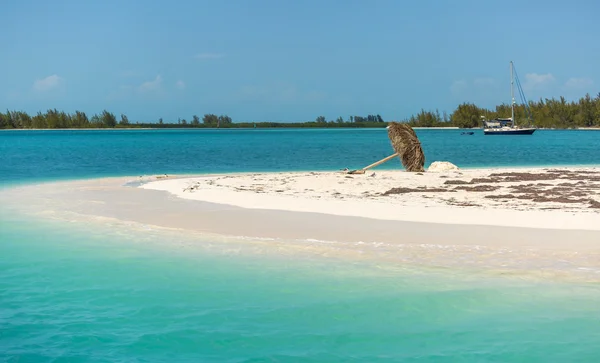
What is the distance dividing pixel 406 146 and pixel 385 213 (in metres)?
9.69

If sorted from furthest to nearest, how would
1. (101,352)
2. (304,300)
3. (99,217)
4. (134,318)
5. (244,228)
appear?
(99,217) < (244,228) < (304,300) < (134,318) < (101,352)

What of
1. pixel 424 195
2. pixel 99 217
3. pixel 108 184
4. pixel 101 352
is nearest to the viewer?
pixel 101 352

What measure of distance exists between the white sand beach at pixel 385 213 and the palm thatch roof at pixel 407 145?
5.24ft

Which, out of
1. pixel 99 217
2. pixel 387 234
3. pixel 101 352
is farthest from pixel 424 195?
pixel 101 352

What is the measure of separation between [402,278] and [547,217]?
15.3 feet

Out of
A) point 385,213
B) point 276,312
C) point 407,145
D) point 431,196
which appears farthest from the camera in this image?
→ point 407,145

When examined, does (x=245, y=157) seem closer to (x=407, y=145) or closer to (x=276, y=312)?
(x=407, y=145)

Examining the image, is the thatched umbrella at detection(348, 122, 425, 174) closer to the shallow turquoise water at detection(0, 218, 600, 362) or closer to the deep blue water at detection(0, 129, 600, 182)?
the deep blue water at detection(0, 129, 600, 182)

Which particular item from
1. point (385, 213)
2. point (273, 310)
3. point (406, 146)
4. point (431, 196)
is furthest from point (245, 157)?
point (273, 310)

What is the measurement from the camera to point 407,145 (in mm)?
21656

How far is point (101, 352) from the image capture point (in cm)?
574

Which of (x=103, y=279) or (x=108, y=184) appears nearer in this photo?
(x=103, y=279)

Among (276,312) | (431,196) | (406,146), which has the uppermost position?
(406,146)

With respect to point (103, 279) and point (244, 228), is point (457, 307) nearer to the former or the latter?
point (103, 279)
